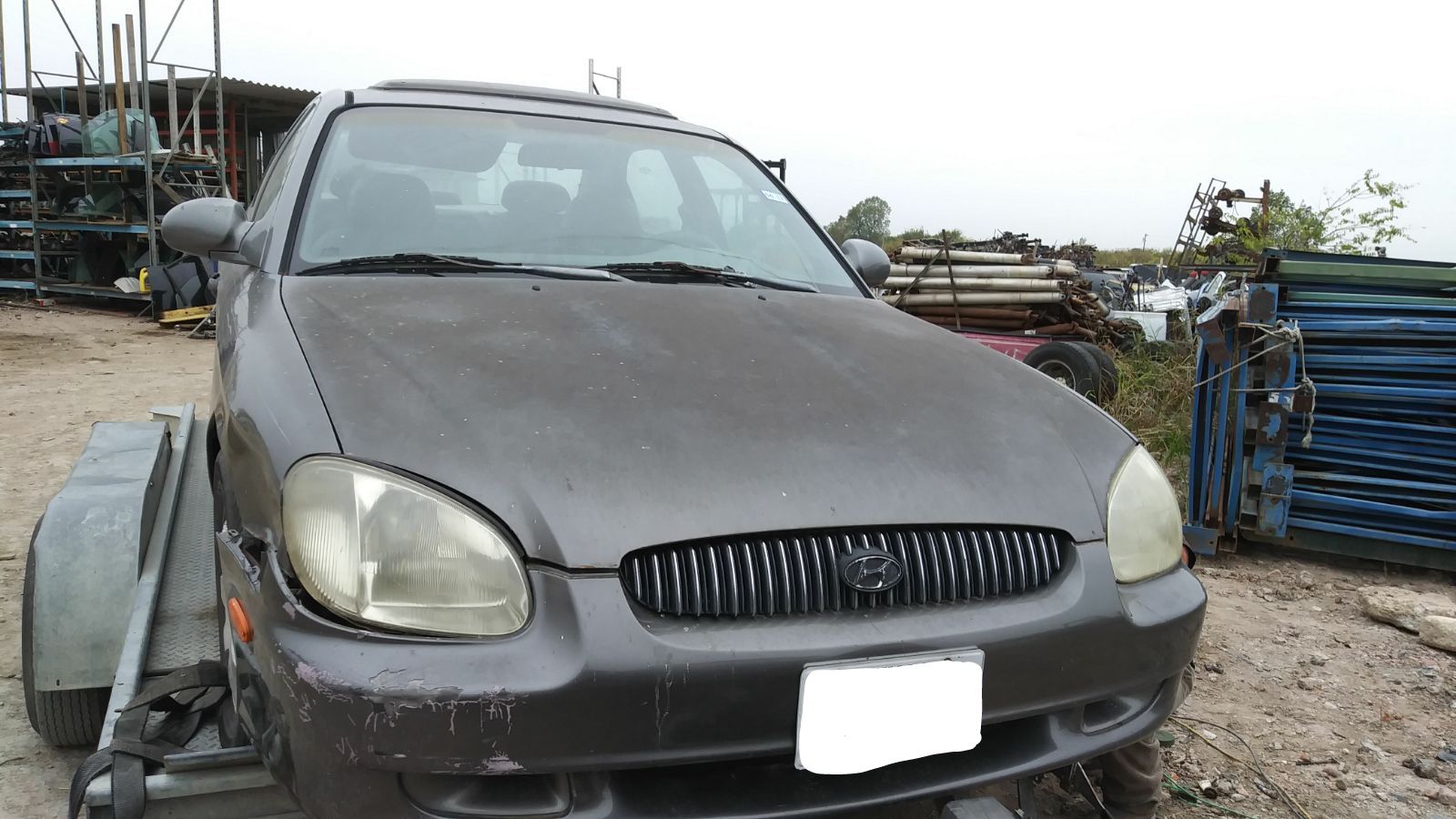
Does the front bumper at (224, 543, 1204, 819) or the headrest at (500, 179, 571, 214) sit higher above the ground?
the headrest at (500, 179, 571, 214)

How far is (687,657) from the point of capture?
1311 millimetres

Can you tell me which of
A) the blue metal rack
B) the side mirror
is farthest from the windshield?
the blue metal rack

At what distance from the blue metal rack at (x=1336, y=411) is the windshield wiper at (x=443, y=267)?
323 cm

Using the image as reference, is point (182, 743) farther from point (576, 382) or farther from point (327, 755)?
point (576, 382)

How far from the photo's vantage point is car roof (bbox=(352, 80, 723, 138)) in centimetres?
269

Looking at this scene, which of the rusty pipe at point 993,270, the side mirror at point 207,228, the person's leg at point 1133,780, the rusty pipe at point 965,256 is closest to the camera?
the person's leg at point 1133,780

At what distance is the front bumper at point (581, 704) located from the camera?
126 centimetres

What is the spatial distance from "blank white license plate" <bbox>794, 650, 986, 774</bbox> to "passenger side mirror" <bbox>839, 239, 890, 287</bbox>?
1644mm

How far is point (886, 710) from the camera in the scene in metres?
1.40

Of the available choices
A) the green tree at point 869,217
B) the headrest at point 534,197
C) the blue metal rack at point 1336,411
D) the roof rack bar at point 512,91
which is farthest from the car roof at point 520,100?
the green tree at point 869,217

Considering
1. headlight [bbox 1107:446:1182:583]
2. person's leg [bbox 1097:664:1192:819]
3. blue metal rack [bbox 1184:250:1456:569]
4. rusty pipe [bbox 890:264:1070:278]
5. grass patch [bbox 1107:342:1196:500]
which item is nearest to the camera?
headlight [bbox 1107:446:1182:583]

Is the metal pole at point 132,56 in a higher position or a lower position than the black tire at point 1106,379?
higher

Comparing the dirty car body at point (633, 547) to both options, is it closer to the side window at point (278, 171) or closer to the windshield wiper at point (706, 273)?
the windshield wiper at point (706, 273)

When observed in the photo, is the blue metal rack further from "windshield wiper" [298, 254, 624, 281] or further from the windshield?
"windshield wiper" [298, 254, 624, 281]
